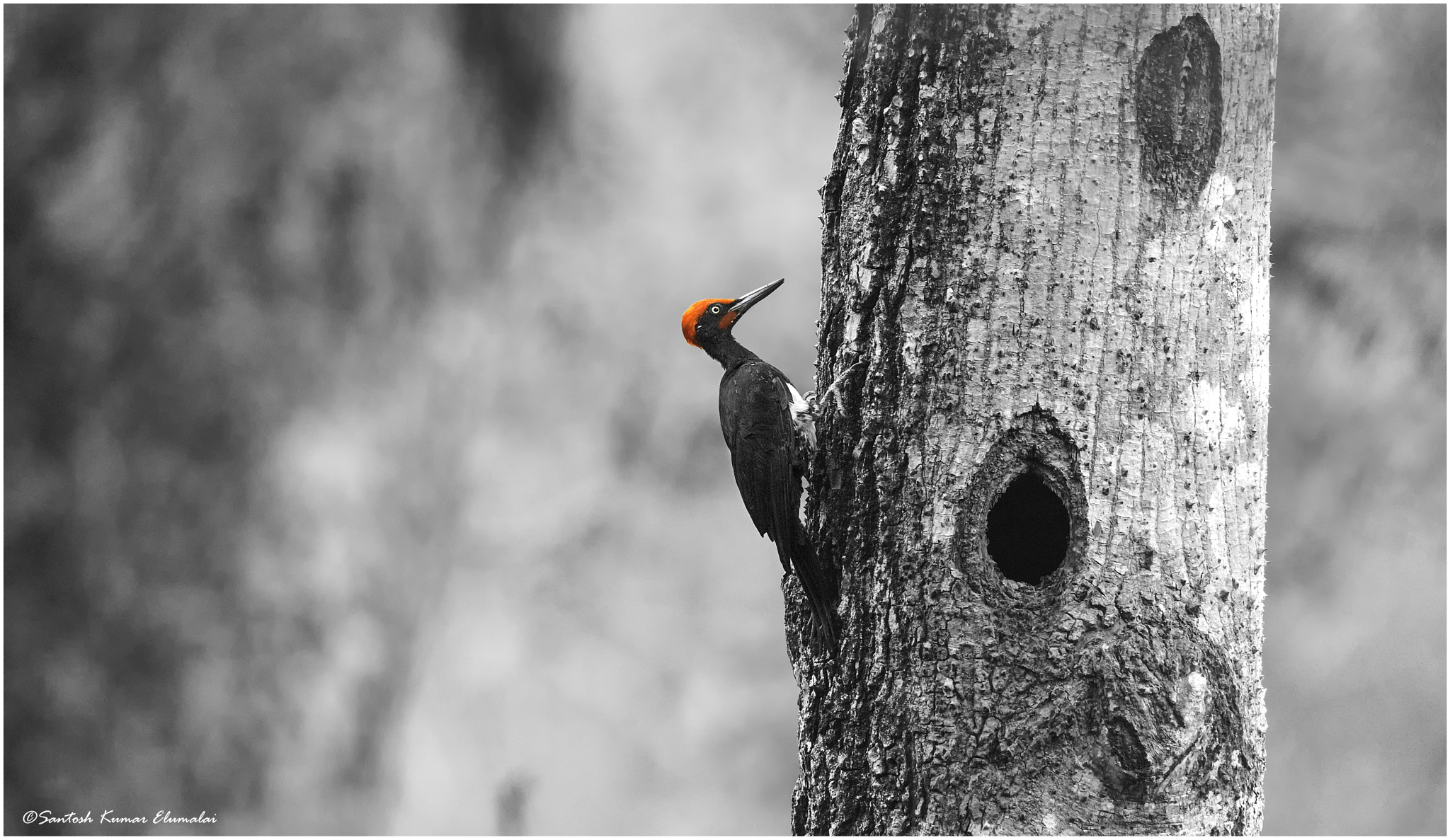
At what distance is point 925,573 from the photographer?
5.40 feet

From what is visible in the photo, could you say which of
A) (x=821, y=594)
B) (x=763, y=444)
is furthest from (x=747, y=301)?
(x=821, y=594)

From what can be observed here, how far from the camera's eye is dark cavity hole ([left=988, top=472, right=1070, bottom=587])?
1714 millimetres

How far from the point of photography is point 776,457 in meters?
2.41

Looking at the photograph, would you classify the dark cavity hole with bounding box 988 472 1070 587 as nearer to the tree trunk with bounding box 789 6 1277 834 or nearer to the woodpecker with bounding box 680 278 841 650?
the tree trunk with bounding box 789 6 1277 834

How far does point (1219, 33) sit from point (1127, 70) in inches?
6.6

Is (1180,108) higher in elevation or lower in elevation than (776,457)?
higher

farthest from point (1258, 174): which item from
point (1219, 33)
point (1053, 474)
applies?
point (1053, 474)

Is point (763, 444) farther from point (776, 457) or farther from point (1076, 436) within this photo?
point (1076, 436)

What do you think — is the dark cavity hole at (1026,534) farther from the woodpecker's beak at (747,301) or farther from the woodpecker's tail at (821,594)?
the woodpecker's beak at (747,301)

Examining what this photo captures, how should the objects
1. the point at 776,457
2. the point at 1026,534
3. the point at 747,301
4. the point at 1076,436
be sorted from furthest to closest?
the point at 747,301 < the point at 776,457 < the point at 1026,534 < the point at 1076,436

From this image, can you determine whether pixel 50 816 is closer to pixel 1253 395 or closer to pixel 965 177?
pixel 965 177

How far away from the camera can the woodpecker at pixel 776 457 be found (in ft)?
5.94

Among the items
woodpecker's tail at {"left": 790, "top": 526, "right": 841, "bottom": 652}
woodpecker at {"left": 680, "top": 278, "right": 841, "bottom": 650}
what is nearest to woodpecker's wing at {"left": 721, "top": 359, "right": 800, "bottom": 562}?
woodpecker at {"left": 680, "top": 278, "right": 841, "bottom": 650}

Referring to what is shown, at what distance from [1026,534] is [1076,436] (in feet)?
0.77
